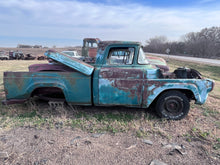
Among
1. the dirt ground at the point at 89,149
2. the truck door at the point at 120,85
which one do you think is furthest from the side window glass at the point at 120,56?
the dirt ground at the point at 89,149

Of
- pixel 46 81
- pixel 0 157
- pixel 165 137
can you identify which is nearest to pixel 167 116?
pixel 165 137

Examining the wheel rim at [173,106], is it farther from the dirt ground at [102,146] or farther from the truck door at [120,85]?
the truck door at [120,85]

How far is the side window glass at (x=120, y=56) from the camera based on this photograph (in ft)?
11.6

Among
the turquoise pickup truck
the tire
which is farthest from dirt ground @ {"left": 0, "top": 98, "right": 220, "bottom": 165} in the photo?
the turquoise pickup truck

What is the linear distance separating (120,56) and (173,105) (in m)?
1.73

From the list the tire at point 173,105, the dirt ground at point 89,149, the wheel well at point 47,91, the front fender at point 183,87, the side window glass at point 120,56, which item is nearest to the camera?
the dirt ground at point 89,149

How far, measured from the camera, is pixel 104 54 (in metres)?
3.52

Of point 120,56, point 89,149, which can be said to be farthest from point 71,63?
point 89,149

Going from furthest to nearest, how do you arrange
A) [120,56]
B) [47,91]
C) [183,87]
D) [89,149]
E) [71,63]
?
1. [47,91]
2. [120,56]
3. [71,63]
4. [183,87]
5. [89,149]

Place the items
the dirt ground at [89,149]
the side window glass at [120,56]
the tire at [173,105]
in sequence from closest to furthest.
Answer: the dirt ground at [89,149]
the tire at [173,105]
the side window glass at [120,56]

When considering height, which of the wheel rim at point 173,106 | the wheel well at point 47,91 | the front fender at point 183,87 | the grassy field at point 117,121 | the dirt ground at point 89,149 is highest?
the front fender at point 183,87

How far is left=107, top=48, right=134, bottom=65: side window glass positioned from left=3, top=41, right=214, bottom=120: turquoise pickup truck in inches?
1.0

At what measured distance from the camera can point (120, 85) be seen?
329 cm

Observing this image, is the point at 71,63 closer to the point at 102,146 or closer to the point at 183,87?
the point at 102,146
